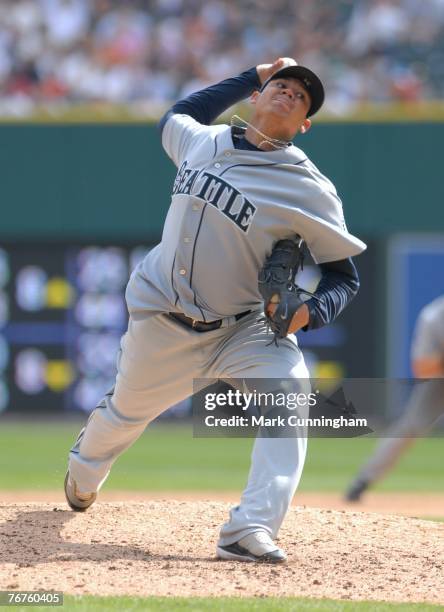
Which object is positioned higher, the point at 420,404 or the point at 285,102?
the point at 285,102

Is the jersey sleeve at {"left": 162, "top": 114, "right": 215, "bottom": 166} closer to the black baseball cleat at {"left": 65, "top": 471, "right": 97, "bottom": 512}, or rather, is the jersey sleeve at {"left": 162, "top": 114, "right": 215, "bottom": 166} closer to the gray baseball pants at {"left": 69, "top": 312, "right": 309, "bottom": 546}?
the gray baseball pants at {"left": 69, "top": 312, "right": 309, "bottom": 546}

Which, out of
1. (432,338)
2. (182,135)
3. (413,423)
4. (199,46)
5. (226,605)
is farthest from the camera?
(199,46)

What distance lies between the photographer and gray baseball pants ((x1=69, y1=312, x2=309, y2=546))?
4305 mm

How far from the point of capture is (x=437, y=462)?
11.5m

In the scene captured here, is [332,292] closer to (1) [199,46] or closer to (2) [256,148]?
(2) [256,148]

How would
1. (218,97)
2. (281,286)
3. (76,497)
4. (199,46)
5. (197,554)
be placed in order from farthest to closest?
1. (199,46)
2. (76,497)
3. (218,97)
4. (197,554)
5. (281,286)

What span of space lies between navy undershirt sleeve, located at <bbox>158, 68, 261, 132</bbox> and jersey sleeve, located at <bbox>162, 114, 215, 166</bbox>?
0.32 ft

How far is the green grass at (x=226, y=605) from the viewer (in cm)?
379

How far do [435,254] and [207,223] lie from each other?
844 centimetres

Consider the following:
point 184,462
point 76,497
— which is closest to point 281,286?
point 76,497

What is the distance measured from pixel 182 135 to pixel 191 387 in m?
1.01

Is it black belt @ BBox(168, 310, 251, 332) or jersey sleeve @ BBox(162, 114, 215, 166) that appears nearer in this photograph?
black belt @ BBox(168, 310, 251, 332)

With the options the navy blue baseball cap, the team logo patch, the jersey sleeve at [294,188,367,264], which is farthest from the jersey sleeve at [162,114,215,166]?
the jersey sleeve at [294,188,367,264]

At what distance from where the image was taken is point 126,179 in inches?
499
